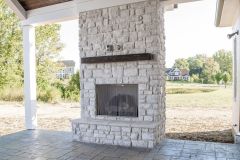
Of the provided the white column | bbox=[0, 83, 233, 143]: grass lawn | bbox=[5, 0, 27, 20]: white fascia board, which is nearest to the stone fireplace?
bbox=[0, 83, 233, 143]: grass lawn

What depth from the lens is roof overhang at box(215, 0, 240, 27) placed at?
5.51 metres

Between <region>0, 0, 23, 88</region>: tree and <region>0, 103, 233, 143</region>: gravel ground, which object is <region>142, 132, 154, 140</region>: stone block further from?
<region>0, 0, 23, 88</region>: tree

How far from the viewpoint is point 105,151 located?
16.8 ft

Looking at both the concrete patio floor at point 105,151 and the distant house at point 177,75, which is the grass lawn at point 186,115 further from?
the concrete patio floor at point 105,151

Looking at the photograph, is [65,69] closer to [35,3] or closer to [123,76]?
[35,3]

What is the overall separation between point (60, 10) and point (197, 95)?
7336 mm

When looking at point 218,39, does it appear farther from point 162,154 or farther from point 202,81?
point 162,154

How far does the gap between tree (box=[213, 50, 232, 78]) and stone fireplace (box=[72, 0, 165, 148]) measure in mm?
7012

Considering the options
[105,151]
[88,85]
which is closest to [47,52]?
[88,85]

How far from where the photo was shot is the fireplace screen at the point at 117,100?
571cm

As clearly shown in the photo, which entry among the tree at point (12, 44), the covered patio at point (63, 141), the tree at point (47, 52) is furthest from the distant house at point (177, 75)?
the tree at point (12, 44)

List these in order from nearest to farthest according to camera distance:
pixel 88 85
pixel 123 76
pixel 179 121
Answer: pixel 123 76 < pixel 88 85 < pixel 179 121

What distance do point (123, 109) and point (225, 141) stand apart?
7.97 ft

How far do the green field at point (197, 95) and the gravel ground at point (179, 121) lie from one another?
714 millimetres
